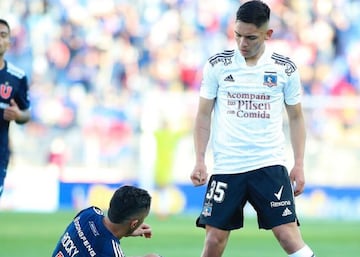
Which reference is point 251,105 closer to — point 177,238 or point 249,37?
point 249,37

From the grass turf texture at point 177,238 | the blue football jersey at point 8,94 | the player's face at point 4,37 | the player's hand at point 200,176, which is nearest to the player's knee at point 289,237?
the player's hand at point 200,176

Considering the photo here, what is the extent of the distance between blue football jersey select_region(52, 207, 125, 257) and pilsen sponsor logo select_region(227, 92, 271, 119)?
138 centimetres

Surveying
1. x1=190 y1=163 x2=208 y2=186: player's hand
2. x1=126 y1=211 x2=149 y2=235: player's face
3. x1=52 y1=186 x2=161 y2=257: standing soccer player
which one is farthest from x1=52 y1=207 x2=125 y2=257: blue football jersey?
x1=190 y1=163 x2=208 y2=186: player's hand

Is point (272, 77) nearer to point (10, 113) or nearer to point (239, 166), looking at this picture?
point (239, 166)

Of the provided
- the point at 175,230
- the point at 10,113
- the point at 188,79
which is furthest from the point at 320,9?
the point at 10,113

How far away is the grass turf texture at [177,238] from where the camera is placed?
12.0m

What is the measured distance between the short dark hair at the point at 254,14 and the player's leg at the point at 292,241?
1398mm

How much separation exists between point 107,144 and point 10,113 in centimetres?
987

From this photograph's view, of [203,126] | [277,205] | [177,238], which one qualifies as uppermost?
[203,126]

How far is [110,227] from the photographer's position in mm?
6121

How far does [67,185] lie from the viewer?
60.7 feet

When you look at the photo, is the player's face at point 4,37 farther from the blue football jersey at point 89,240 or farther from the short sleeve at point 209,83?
Result: the blue football jersey at point 89,240

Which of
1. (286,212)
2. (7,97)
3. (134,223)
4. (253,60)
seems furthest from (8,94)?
(134,223)

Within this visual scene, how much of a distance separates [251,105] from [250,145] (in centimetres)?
28
